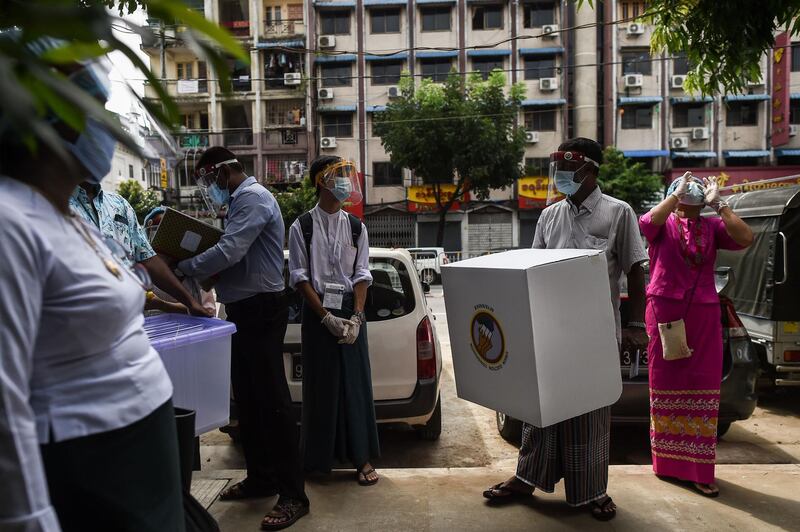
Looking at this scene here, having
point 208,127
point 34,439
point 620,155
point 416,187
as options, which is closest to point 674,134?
point 620,155

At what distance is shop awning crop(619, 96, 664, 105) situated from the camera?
90.8 ft

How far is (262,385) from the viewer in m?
2.97

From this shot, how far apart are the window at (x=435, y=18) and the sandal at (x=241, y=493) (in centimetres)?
2942

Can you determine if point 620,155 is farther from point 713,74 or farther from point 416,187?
point 713,74

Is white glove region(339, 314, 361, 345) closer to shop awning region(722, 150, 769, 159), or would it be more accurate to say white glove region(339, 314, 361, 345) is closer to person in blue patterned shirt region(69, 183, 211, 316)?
person in blue patterned shirt region(69, 183, 211, 316)

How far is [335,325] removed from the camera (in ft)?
10.7

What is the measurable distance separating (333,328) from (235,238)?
743 millimetres

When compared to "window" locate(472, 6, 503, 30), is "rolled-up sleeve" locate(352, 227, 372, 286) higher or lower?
lower

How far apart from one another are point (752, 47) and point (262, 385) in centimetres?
316

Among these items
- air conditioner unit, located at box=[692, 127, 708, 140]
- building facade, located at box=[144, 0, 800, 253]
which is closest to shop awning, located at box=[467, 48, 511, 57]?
building facade, located at box=[144, 0, 800, 253]

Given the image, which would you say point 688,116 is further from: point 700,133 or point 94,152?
point 94,152

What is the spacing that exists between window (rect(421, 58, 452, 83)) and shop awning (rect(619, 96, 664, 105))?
27.4 ft

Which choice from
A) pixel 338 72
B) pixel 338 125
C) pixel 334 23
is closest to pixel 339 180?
pixel 338 125

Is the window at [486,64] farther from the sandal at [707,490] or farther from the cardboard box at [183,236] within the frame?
the cardboard box at [183,236]
